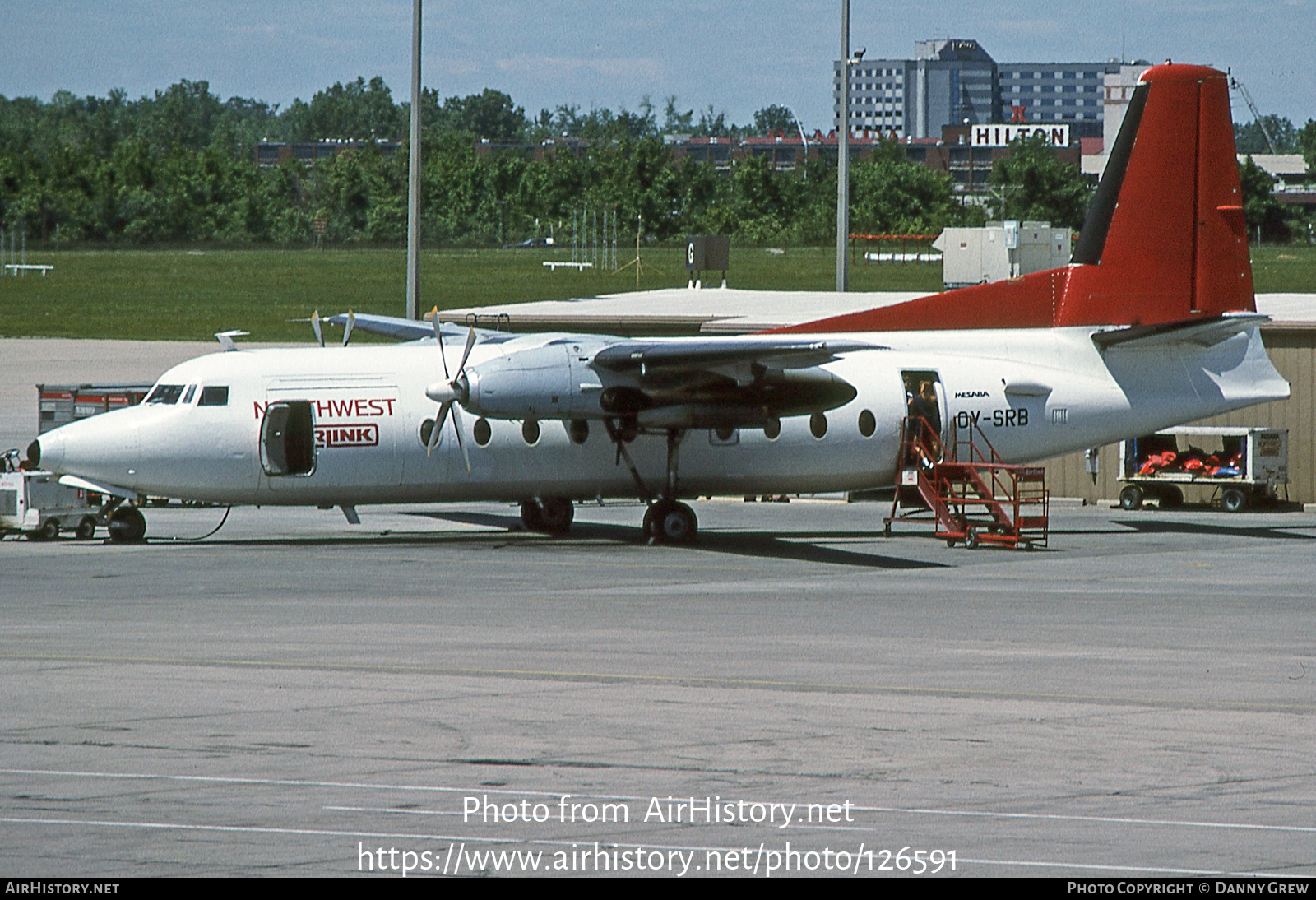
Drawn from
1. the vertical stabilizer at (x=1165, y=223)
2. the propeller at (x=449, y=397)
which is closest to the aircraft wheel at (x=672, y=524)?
the propeller at (x=449, y=397)

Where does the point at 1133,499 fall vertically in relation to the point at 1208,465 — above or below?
below

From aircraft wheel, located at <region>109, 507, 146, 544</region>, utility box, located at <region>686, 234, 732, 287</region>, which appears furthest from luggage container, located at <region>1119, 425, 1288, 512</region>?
utility box, located at <region>686, 234, 732, 287</region>

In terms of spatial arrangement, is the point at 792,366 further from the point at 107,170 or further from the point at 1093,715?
the point at 107,170

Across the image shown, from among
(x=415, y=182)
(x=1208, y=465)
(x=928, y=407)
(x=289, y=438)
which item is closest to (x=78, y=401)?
(x=289, y=438)

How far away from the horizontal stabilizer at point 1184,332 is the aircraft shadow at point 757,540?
4.80m

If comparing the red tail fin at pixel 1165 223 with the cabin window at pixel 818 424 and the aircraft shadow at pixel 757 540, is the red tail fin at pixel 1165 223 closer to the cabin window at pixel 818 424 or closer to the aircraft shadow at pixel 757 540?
the cabin window at pixel 818 424

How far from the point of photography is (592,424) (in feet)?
81.5

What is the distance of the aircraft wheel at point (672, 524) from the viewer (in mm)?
25078

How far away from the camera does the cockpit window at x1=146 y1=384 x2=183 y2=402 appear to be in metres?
24.0

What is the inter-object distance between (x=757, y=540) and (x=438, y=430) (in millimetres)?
5387

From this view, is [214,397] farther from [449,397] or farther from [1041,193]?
[1041,193]

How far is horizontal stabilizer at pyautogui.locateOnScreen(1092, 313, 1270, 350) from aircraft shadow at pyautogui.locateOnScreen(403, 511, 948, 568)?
480cm

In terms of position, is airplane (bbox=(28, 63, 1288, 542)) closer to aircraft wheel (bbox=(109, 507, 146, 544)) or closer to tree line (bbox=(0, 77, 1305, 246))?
aircraft wheel (bbox=(109, 507, 146, 544))
